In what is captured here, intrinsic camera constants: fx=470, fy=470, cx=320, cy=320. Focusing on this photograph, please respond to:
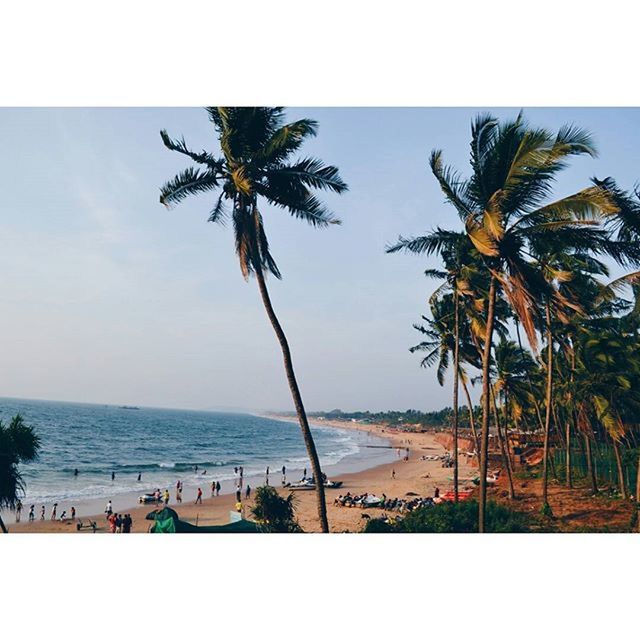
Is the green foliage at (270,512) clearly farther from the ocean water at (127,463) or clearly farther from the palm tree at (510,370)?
the ocean water at (127,463)

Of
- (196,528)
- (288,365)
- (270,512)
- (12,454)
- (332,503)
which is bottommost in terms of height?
(332,503)

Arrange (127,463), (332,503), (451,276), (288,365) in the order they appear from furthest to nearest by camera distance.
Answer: (127,463) < (332,503) < (451,276) < (288,365)

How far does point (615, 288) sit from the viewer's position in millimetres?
13516

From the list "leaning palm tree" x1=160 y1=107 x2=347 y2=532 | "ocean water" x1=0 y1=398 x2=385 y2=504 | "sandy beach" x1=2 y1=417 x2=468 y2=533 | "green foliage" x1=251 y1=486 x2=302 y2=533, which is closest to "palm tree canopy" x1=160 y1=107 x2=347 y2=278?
"leaning palm tree" x1=160 y1=107 x2=347 y2=532

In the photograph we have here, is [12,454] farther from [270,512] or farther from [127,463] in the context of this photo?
[127,463]

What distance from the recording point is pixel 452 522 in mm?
10445

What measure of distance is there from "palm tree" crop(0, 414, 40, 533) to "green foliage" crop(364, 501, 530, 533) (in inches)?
265

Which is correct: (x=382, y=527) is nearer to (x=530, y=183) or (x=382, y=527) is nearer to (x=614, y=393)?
(x=530, y=183)

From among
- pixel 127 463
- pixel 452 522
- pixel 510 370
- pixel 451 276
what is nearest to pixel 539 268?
pixel 451 276

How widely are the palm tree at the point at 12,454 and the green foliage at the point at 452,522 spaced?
22.1ft

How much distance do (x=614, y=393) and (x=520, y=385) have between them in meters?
9.28

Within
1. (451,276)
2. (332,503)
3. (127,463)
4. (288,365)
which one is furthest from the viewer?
(127,463)

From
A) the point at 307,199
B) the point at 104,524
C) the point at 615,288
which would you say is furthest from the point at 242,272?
the point at 104,524

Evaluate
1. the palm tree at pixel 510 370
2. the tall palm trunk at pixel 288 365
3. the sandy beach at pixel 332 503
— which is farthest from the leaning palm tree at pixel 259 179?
the palm tree at pixel 510 370
